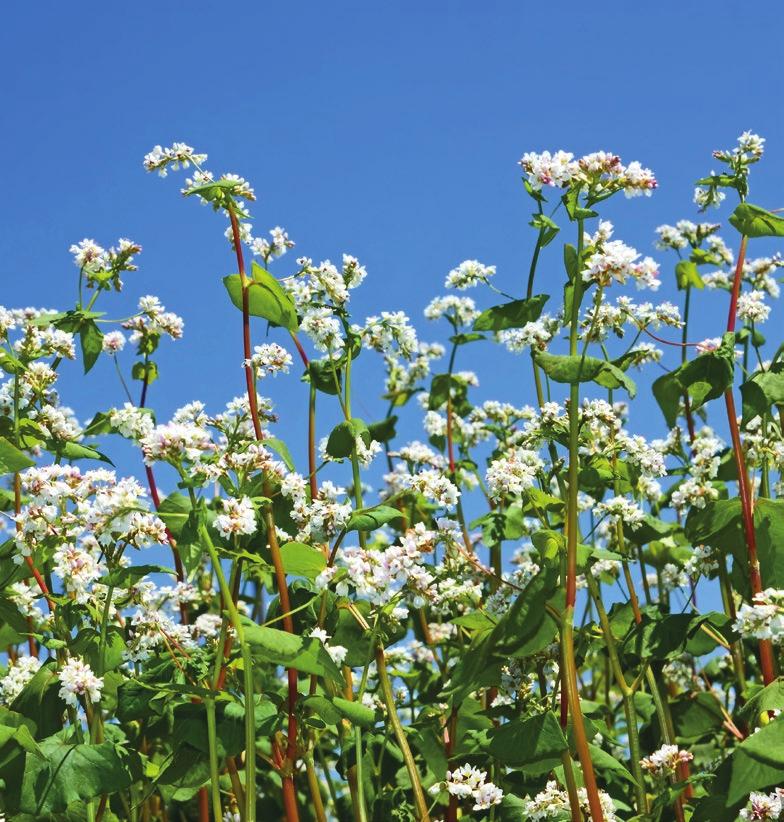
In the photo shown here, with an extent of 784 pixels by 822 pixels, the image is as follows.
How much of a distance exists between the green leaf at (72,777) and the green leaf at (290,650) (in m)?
0.83

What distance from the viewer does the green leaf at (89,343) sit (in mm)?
6141

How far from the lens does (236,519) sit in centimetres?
407

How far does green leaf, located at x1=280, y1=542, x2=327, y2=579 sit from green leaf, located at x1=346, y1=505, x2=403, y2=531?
0.60 ft

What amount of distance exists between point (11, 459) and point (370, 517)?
167cm

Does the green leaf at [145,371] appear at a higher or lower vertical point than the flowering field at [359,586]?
higher

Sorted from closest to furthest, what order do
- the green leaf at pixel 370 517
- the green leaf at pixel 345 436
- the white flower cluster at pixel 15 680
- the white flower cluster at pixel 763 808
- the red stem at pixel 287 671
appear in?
the white flower cluster at pixel 763 808, the green leaf at pixel 370 517, the red stem at pixel 287 671, the green leaf at pixel 345 436, the white flower cluster at pixel 15 680

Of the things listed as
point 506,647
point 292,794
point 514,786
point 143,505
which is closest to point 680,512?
point 514,786

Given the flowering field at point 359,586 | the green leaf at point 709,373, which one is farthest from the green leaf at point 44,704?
the green leaf at point 709,373

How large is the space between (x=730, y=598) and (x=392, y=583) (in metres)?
2.96

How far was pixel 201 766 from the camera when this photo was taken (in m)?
Result: 4.59

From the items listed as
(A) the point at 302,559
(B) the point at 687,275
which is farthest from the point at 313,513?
(B) the point at 687,275

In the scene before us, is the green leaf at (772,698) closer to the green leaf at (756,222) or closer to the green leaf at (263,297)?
the green leaf at (756,222)

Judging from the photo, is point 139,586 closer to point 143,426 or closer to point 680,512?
point 143,426

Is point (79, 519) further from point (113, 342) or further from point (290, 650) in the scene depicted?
point (113, 342)
